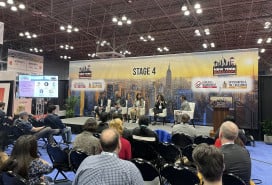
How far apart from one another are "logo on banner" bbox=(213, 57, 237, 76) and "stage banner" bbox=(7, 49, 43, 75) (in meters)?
11.0

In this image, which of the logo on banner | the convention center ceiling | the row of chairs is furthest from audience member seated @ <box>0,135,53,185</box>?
the logo on banner

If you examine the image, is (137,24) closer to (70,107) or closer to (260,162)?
(70,107)

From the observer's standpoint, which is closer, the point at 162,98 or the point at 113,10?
the point at 162,98

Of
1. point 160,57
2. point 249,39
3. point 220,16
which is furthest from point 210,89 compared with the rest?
point 249,39

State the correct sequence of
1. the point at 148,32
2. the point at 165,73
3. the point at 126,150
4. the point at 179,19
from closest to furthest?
the point at 126,150, the point at 165,73, the point at 179,19, the point at 148,32

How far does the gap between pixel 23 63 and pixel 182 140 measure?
1329 centimetres

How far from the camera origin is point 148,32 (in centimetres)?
1398

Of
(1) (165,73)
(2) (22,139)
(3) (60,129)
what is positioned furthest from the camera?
(1) (165,73)

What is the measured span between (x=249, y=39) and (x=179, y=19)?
5.82 meters

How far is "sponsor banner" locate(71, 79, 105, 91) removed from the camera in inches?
489

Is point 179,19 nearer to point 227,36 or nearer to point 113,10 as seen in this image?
point 113,10

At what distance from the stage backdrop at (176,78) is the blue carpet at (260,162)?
187 centimetres

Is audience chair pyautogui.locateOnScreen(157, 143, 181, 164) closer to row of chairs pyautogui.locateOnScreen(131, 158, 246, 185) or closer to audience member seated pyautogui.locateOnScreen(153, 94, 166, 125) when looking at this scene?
row of chairs pyautogui.locateOnScreen(131, 158, 246, 185)

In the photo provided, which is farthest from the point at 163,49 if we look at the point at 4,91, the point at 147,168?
the point at 147,168
